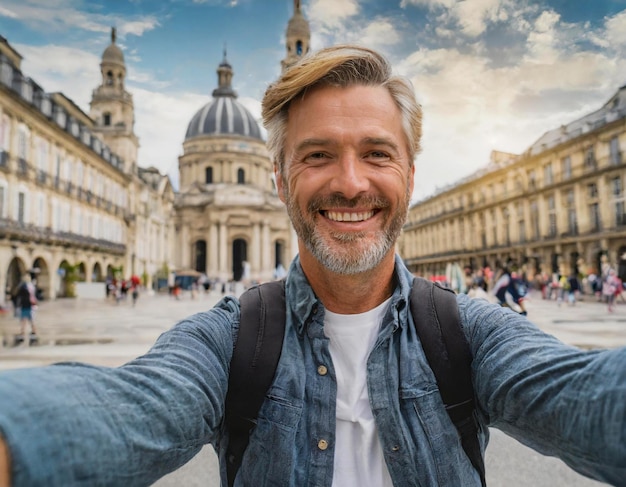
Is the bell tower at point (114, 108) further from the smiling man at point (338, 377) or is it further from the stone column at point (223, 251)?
the smiling man at point (338, 377)

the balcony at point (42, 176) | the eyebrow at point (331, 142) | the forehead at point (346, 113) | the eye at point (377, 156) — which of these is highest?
the balcony at point (42, 176)

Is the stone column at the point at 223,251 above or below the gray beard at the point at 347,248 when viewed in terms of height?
above

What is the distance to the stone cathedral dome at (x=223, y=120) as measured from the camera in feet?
187

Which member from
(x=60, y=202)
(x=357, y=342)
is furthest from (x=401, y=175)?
(x=60, y=202)

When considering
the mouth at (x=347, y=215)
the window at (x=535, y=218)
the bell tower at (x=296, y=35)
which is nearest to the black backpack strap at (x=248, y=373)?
the mouth at (x=347, y=215)

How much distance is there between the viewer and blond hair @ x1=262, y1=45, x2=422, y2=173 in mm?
1309

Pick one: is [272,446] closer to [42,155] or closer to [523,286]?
[523,286]

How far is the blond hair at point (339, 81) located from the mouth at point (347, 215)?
0.86 ft

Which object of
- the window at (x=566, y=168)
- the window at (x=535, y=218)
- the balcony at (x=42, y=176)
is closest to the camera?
the balcony at (x=42, y=176)

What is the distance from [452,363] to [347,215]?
48cm

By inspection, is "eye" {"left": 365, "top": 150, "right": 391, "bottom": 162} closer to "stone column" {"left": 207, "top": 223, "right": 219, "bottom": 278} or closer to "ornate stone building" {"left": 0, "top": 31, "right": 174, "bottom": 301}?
"ornate stone building" {"left": 0, "top": 31, "right": 174, "bottom": 301}

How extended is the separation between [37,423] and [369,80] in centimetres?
116

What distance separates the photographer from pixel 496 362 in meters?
1.06

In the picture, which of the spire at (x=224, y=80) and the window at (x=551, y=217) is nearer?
the window at (x=551, y=217)
